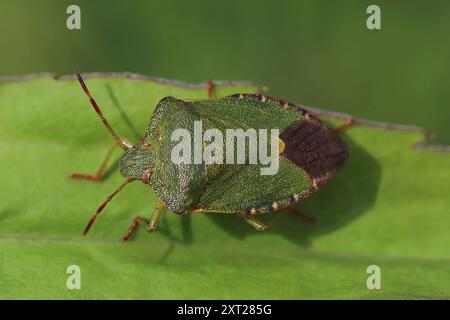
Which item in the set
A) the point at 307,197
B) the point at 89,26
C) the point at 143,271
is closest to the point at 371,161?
the point at 307,197

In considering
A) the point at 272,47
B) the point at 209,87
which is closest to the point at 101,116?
the point at 209,87

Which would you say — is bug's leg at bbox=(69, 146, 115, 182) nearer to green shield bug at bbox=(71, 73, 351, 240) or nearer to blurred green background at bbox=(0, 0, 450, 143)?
green shield bug at bbox=(71, 73, 351, 240)

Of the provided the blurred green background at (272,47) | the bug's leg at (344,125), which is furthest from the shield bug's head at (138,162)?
the blurred green background at (272,47)

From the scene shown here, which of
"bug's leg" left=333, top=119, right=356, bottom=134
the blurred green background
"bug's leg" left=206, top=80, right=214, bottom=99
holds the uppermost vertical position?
the blurred green background

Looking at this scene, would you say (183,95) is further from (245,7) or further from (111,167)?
(245,7)

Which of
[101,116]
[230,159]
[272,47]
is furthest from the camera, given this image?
[272,47]

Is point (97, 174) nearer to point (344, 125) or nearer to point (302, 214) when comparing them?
point (302, 214)

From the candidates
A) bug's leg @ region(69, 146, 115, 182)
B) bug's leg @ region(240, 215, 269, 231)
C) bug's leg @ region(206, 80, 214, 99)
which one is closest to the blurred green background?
bug's leg @ region(206, 80, 214, 99)
